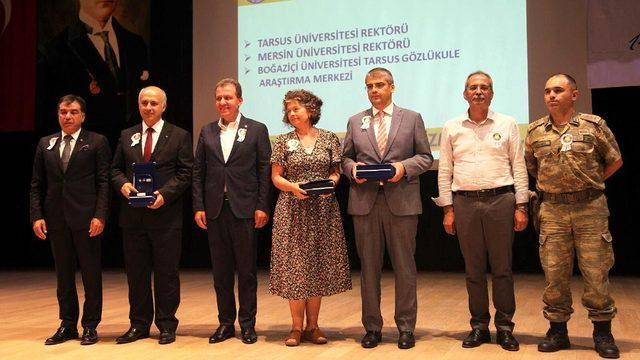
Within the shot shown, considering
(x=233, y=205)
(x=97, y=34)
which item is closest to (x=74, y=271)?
(x=233, y=205)

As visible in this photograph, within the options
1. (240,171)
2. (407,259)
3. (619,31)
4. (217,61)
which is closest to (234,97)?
(240,171)

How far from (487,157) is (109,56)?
6087 mm

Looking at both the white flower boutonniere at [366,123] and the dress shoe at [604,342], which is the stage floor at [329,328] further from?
the white flower boutonniere at [366,123]

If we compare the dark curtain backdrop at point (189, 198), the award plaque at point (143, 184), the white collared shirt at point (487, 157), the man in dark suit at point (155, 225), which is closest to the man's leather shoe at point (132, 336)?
the man in dark suit at point (155, 225)

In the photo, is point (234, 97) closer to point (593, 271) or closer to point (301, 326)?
point (301, 326)

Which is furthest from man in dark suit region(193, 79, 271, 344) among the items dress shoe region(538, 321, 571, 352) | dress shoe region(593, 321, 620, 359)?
dress shoe region(593, 321, 620, 359)

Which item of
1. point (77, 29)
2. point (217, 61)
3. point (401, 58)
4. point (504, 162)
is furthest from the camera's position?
point (77, 29)

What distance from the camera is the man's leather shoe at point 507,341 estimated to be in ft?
10.2

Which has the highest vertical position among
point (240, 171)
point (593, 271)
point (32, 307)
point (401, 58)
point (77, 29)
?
point (77, 29)

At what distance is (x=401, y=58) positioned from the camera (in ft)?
18.8

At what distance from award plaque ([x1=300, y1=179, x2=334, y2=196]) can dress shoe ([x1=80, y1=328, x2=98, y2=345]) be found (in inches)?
61.3

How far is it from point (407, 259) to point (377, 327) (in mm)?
414

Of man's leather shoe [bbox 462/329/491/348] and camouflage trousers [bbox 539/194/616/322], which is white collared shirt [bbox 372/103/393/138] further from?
man's leather shoe [bbox 462/329/491/348]

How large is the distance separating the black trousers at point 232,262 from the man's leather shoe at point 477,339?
1.23 meters
